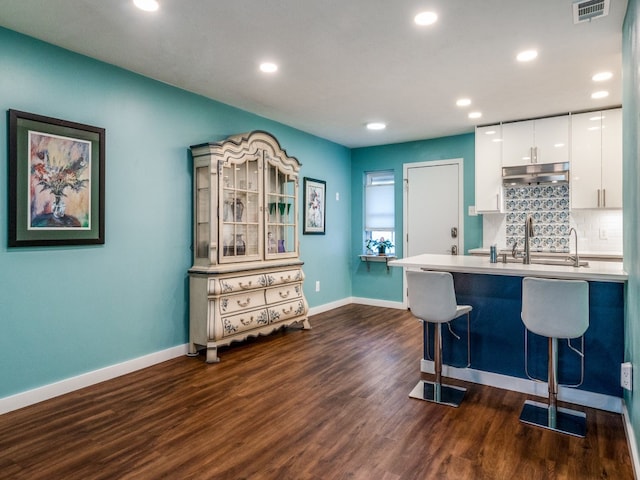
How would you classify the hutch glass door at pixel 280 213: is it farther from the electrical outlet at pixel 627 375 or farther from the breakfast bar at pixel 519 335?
the electrical outlet at pixel 627 375

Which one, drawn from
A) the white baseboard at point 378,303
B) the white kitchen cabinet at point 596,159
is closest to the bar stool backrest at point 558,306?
the white kitchen cabinet at point 596,159

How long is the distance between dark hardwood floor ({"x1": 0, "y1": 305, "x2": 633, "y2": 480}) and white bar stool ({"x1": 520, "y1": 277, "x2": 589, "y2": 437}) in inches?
3.8

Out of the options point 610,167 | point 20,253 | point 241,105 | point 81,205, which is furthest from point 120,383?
point 610,167

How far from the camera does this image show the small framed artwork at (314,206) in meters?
5.43

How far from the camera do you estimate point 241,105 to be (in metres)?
4.26

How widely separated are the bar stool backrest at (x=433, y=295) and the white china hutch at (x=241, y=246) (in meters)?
1.77

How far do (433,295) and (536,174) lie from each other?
2.78 metres

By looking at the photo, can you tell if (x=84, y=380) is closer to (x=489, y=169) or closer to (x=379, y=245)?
(x=379, y=245)

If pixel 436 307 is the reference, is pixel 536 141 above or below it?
above

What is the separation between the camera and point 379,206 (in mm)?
6250

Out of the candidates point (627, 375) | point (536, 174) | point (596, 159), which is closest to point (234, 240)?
point (627, 375)

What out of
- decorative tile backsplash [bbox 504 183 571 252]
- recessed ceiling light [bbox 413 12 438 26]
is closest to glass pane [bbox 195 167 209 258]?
recessed ceiling light [bbox 413 12 438 26]

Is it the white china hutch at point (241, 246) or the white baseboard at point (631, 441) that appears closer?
the white baseboard at point (631, 441)

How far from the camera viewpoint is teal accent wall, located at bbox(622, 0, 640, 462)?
1998mm
